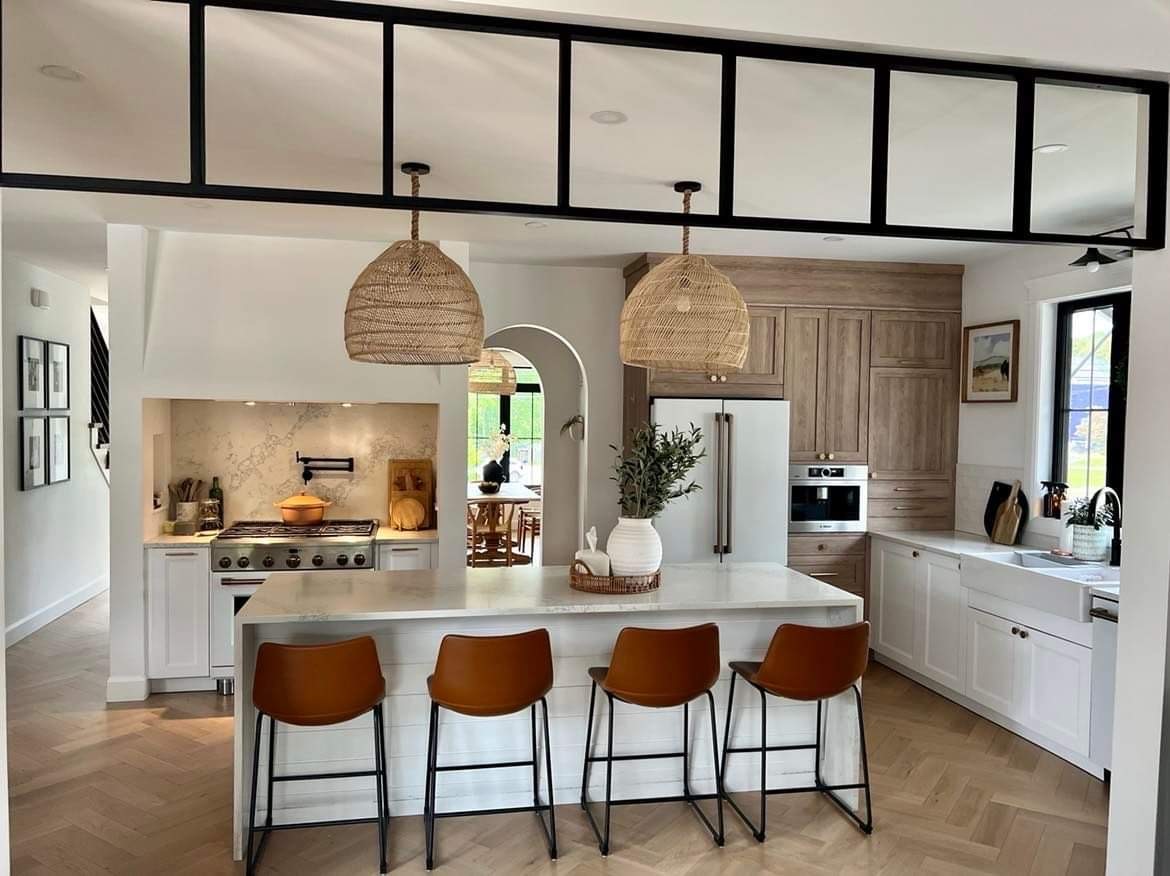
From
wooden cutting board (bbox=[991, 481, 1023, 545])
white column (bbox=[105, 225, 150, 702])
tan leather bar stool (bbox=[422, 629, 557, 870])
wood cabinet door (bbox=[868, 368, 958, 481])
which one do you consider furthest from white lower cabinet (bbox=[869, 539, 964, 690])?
white column (bbox=[105, 225, 150, 702])

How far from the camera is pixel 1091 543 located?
443 cm

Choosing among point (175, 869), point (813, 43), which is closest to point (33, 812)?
point (175, 869)

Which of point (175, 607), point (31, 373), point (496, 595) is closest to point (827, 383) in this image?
point (496, 595)

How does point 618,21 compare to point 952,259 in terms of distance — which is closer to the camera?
point 618,21

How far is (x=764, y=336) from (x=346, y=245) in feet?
9.01

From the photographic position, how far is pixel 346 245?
5.15 metres

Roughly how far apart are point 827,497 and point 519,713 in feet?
9.52

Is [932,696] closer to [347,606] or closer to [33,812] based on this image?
[347,606]

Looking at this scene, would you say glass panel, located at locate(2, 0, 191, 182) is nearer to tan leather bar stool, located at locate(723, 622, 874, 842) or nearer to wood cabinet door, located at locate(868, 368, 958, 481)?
tan leather bar stool, located at locate(723, 622, 874, 842)

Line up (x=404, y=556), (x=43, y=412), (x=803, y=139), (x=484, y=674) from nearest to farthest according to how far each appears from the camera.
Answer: (x=484, y=674) < (x=803, y=139) < (x=404, y=556) < (x=43, y=412)

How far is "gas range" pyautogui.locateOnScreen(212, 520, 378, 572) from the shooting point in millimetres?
4887

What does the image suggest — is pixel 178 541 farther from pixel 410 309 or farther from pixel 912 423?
pixel 912 423

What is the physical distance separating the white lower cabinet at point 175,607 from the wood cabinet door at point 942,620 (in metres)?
4.32

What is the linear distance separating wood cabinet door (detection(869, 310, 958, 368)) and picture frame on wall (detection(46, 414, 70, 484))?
614 centimetres
